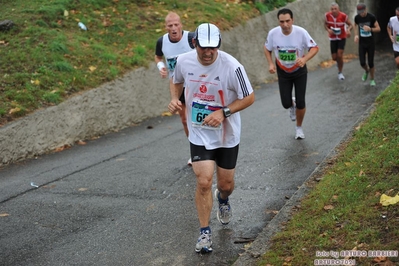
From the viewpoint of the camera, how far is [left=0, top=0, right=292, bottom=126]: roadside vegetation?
461 inches

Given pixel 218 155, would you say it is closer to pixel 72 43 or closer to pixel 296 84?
pixel 296 84

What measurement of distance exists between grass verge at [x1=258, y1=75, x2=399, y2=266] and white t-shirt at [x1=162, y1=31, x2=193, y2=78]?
2.74 meters

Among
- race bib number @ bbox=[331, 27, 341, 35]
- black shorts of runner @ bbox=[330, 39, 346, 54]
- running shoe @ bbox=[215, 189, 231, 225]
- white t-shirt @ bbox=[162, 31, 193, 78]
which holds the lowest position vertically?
black shorts of runner @ bbox=[330, 39, 346, 54]

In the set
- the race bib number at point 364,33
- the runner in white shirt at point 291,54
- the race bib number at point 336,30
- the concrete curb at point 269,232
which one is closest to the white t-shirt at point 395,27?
the race bib number at point 364,33

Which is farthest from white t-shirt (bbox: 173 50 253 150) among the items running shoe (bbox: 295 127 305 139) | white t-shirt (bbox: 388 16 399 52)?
white t-shirt (bbox: 388 16 399 52)

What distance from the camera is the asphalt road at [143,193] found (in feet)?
20.2

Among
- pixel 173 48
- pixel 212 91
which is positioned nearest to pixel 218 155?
pixel 212 91

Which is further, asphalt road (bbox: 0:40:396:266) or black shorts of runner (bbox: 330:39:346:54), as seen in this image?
black shorts of runner (bbox: 330:39:346:54)

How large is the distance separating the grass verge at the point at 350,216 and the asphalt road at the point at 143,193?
551 mm

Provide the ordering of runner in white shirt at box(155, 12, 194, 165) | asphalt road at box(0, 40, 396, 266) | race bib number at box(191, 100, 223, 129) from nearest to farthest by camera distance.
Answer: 1. race bib number at box(191, 100, 223, 129)
2. asphalt road at box(0, 40, 396, 266)
3. runner in white shirt at box(155, 12, 194, 165)

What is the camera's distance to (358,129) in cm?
934

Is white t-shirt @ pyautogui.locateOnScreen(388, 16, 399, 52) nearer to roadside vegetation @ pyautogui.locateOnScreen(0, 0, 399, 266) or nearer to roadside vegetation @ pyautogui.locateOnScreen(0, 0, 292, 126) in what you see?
roadside vegetation @ pyautogui.locateOnScreen(0, 0, 399, 266)

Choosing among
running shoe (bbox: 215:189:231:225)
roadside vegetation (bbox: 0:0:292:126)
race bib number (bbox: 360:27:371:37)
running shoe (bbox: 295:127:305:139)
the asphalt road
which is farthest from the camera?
race bib number (bbox: 360:27:371:37)

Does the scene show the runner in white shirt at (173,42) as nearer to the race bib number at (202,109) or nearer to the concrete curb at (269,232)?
the concrete curb at (269,232)
